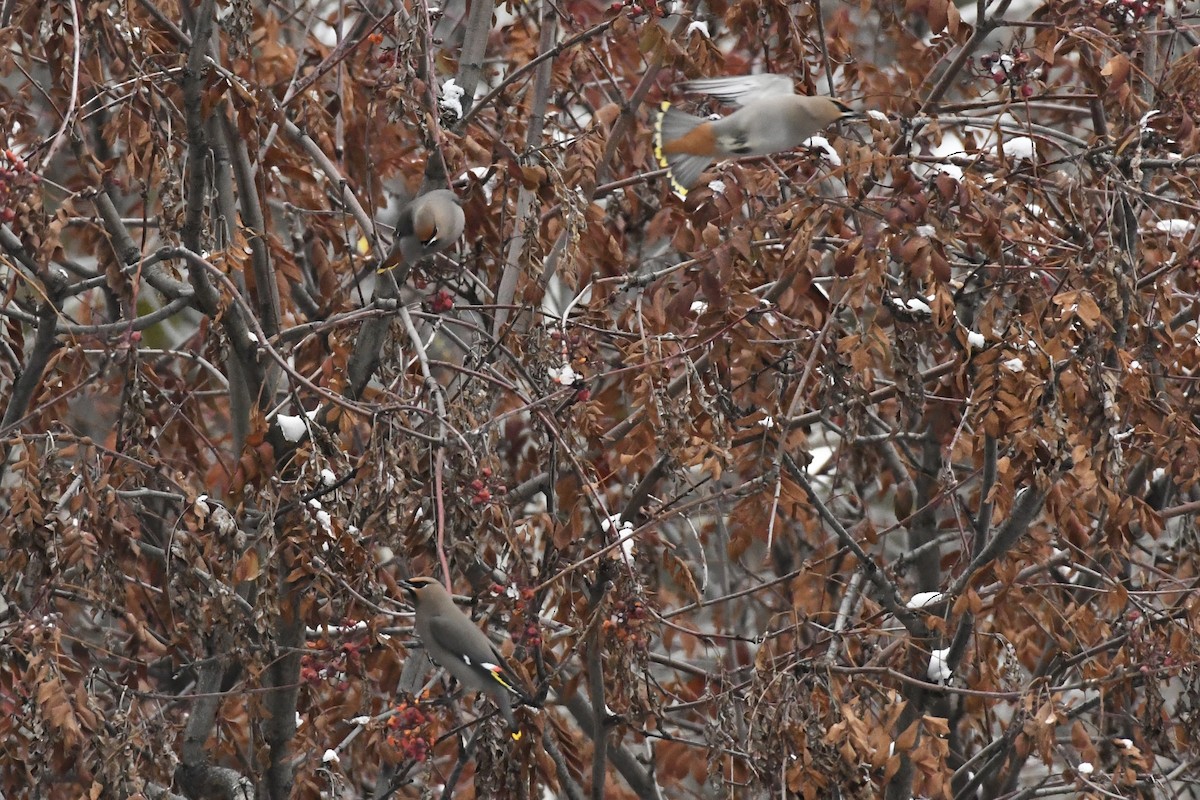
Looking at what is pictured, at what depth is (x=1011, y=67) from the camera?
15.8 ft

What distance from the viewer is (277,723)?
5.66 m

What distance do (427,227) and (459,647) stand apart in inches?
50.4

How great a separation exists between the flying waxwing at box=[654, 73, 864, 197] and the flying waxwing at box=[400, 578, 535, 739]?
1475 millimetres

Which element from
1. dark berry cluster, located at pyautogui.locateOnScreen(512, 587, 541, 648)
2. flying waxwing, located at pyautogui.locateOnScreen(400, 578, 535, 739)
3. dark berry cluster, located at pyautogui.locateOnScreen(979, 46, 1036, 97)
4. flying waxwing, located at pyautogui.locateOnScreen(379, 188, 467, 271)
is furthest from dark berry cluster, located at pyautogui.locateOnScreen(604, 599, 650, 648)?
dark berry cluster, located at pyautogui.locateOnScreen(979, 46, 1036, 97)

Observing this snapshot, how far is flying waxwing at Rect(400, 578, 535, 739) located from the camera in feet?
14.9

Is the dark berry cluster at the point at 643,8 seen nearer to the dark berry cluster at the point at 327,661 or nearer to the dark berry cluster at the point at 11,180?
the dark berry cluster at the point at 11,180

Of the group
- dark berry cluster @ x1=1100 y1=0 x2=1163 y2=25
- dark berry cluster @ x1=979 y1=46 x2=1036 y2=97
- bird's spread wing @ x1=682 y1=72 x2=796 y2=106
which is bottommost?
dark berry cluster @ x1=979 y1=46 x2=1036 y2=97

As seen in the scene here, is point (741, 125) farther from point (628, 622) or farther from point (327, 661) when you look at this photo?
point (327, 661)

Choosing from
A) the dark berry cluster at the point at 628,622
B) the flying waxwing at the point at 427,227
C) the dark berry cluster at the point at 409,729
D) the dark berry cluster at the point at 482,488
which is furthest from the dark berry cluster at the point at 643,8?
the dark berry cluster at the point at 409,729

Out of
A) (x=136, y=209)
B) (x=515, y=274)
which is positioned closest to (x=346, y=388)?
(x=515, y=274)

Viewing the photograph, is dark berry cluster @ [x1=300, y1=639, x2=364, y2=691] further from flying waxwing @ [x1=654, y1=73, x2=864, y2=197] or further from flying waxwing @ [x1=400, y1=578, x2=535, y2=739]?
flying waxwing @ [x1=654, y1=73, x2=864, y2=197]

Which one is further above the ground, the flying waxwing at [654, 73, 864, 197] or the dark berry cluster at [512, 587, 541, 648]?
the flying waxwing at [654, 73, 864, 197]

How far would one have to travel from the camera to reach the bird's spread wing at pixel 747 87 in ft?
15.6

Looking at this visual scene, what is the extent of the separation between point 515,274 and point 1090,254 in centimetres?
223
